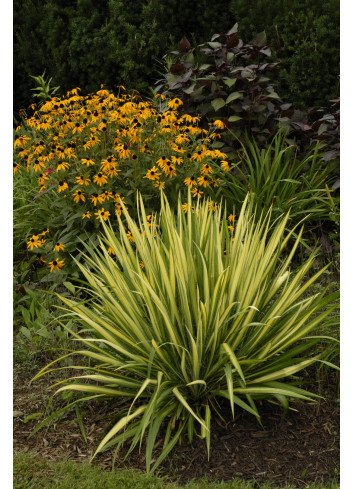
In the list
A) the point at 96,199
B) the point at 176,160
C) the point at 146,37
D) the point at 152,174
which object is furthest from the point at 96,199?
the point at 146,37

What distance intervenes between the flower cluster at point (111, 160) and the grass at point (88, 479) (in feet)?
4.54

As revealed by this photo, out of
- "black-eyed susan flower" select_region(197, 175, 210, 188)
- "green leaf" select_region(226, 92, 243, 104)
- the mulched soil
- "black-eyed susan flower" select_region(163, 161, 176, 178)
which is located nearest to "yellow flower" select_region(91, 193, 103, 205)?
"black-eyed susan flower" select_region(163, 161, 176, 178)

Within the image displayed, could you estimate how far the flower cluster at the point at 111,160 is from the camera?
387 cm

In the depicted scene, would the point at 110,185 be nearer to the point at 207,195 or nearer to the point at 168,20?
the point at 207,195

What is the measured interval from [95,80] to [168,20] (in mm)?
1031

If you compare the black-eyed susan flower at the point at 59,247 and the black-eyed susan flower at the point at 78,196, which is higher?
the black-eyed susan flower at the point at 78,196

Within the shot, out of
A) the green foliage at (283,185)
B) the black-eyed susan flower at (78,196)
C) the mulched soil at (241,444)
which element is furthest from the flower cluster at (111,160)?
the mulched soil at (241,444)

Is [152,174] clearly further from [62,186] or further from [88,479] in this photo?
[88,479]

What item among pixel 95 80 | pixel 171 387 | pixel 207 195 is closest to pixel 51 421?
pixel 171 387

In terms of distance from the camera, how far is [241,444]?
2746mm

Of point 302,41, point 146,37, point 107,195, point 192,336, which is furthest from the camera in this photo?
point 146,37

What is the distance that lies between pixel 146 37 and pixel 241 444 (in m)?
4.61

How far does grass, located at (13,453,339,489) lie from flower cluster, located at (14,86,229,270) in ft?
4.54

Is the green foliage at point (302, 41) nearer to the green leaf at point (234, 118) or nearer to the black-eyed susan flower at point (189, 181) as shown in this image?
the green leaf at point (234, 118)
